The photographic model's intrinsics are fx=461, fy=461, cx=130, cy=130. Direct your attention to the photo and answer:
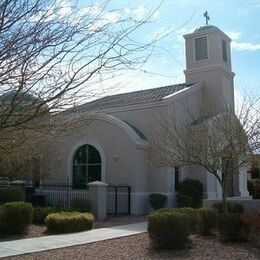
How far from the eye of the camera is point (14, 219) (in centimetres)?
1415

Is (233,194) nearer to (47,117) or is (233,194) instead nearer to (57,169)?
(57,169)

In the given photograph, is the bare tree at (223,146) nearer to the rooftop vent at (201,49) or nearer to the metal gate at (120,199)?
the metal gate at (120,199)

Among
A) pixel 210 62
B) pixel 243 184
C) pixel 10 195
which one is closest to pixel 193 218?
pixel 10 195

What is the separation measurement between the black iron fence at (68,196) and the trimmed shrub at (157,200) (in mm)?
1128

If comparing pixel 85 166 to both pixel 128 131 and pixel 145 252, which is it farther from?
pixel 145 252

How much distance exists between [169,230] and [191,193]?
12006mm

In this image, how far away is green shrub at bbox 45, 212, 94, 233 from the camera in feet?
47.1

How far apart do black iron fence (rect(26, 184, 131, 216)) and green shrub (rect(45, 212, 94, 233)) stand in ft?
19.6

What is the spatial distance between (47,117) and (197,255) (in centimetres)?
573

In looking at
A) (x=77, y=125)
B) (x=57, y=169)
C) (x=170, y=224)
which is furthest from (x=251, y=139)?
(x=57, y=169)

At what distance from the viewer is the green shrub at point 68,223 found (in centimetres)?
1436

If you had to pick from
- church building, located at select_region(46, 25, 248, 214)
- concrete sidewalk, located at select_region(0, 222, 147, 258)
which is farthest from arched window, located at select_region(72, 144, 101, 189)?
concrete sidewalk, located at select_region(0, 222, 147, 258)

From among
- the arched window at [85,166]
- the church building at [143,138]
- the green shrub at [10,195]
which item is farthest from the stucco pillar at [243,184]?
the green shrub at [10,195]

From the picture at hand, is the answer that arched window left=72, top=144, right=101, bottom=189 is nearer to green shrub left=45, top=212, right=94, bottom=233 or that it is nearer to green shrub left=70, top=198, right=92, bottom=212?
green shrub left=70, top=198, right=92, bottom=212
